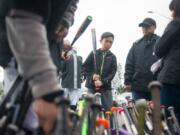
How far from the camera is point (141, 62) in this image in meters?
6.17

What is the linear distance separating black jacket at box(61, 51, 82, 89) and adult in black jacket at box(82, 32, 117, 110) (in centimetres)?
41

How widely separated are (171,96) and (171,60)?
1.24 feet

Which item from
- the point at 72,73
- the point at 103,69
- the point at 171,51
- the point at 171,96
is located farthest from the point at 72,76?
the point at 171,96

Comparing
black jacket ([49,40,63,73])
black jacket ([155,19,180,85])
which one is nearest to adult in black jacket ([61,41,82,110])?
black jacket ([155,19,180,85])

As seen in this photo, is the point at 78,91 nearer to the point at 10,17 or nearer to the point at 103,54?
the point at 103,54

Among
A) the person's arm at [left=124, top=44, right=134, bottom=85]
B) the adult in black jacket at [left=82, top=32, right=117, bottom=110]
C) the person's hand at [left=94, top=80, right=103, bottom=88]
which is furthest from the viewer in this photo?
the adult in black jacket at [left=82, top=32, right=117, bottom=110]

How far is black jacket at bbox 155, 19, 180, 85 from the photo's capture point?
3.91 m

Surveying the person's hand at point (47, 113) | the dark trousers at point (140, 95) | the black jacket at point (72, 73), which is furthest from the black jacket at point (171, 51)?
the black jacket at point (72, 73)

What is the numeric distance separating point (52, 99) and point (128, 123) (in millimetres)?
2819

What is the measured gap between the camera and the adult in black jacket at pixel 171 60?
3.84m

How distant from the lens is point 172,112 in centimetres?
378

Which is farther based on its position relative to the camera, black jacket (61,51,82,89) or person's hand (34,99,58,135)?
black jacket (61,51,82,89)

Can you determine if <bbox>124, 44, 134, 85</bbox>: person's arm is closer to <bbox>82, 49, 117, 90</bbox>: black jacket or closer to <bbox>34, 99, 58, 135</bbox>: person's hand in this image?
<bbox>82, 49, 117, 90</bbox>: black jacket

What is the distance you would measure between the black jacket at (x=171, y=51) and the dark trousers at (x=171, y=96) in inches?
2.0
